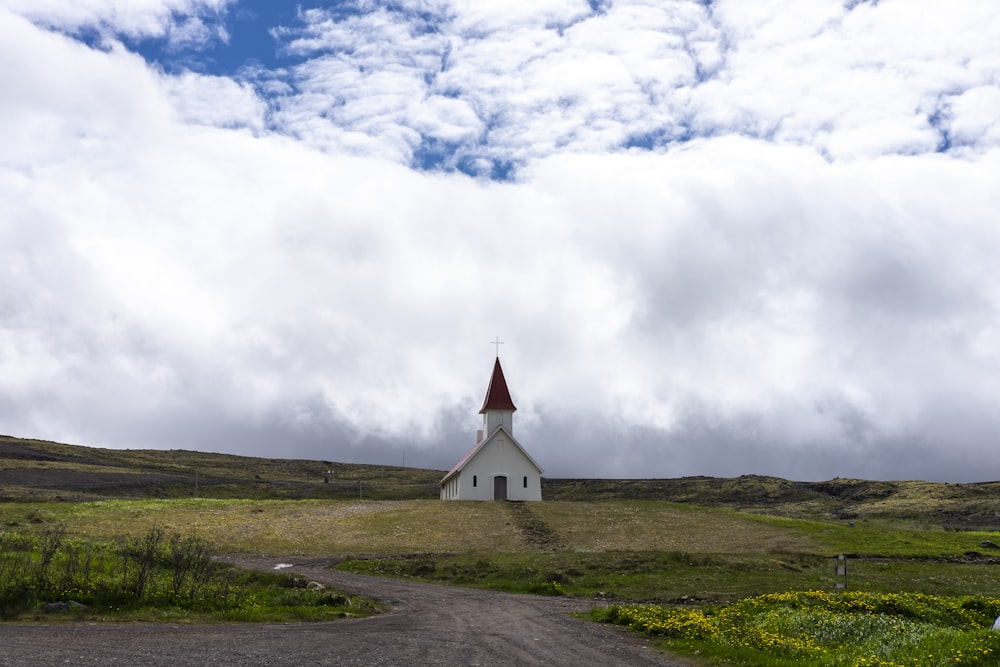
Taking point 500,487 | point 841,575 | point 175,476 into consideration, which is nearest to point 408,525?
point 500,487

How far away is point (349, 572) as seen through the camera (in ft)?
127

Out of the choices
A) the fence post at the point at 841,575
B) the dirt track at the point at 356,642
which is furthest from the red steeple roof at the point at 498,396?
the dirt track at the point at 356,642

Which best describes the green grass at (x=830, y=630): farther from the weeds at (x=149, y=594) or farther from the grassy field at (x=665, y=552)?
the weeds at (x=149, y=594)

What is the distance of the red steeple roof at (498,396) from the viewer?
76500 mm

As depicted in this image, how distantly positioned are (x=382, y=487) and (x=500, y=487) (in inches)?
2365

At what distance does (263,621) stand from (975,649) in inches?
632

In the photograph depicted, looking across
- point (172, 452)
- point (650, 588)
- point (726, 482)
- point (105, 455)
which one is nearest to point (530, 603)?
point (650, 588)

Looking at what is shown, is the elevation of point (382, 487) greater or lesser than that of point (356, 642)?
greater

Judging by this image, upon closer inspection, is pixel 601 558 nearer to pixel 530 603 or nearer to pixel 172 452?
pixel 530 603

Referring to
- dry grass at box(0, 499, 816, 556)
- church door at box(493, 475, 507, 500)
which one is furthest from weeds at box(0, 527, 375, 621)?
church door at box(493, 475, 507, 500)

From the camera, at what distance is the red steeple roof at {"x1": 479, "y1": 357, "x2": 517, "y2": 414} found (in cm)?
7650

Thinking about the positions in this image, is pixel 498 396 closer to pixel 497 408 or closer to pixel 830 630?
pixel 497 408

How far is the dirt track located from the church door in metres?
47.9

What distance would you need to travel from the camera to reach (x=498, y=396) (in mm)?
77000
